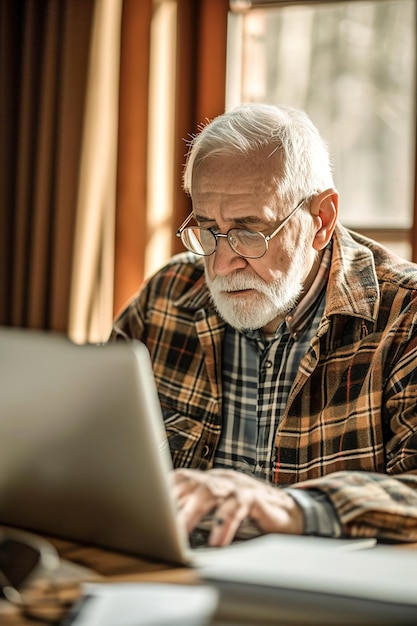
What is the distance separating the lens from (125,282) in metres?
2.82

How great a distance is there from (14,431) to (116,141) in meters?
2.13

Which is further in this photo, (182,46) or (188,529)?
(182,46)

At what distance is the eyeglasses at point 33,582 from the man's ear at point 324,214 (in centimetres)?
103

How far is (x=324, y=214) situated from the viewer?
1.73 metres

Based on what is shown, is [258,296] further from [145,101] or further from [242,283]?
[145,101]

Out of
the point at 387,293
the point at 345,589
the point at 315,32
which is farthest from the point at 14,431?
the point at 315,32

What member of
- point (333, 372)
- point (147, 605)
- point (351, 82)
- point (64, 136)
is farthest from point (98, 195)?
point (147, 605)

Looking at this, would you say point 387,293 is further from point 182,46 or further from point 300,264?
point 182,46

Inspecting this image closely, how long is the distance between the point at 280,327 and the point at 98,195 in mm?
1291

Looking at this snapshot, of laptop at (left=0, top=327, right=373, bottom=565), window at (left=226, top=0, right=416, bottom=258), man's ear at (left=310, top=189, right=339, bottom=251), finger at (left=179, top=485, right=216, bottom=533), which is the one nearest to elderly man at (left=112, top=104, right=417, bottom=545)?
man's ear at (left=310, top=189, right=339, bottom=251)

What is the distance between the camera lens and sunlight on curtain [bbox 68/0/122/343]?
2807 mm

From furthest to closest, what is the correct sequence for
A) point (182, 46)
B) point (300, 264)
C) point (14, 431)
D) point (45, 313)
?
point (45, 313) → point (182, 46) → point (300, 264) → point (14, 431)

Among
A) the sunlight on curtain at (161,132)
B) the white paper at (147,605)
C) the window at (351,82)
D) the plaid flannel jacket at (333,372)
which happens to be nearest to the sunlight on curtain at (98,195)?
the sunlight on curtain at (161,132)

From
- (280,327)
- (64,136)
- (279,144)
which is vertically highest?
(64,136)
